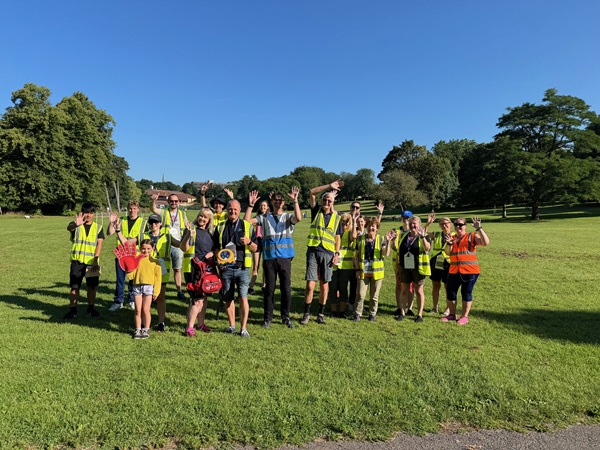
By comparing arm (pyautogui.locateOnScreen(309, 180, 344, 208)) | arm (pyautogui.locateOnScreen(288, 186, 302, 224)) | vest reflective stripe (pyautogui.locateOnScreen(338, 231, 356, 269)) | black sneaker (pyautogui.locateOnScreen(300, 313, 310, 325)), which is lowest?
black sneaker (pyautogui.locateOnScreen(300, 313, 310, 325))

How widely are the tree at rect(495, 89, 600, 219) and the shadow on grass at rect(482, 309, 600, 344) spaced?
1513 inches

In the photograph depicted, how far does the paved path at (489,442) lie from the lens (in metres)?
3.23

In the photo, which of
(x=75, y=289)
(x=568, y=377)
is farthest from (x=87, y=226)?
(x=568, y=377)

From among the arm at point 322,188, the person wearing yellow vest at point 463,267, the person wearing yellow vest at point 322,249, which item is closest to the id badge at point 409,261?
the person wearing yellow vest at point 463,267

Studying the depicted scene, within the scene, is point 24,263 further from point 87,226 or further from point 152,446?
point 152,446

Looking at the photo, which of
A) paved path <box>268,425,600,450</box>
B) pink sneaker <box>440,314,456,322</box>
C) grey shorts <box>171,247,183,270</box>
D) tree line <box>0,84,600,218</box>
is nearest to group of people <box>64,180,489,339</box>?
pink sneaker <box>440,314,456,322</box>

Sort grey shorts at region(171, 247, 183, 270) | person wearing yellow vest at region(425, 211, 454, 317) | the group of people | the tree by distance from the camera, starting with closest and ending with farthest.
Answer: the group of people
person wearing yellow vest at region(425, 211, 454, 317)
grey shorts at region(171, 247, 183, 270)
the tree

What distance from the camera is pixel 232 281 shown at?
6051 millimetres

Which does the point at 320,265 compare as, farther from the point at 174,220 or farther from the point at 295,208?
the point at 174,220

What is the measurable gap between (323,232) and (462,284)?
269 centimetres

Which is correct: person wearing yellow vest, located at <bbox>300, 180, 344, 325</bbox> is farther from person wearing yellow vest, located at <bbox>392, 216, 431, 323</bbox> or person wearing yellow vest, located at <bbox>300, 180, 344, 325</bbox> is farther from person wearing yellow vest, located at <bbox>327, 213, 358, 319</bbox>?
person wearing yellow vest, located at <bbox>392, 216, 431, 323</bbox>

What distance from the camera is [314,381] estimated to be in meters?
4.31

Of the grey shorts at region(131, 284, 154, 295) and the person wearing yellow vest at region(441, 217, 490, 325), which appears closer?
the grey shorts at region(131, 284, 154, 295)

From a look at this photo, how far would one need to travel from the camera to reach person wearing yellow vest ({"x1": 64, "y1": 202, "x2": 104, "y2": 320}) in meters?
6.72
